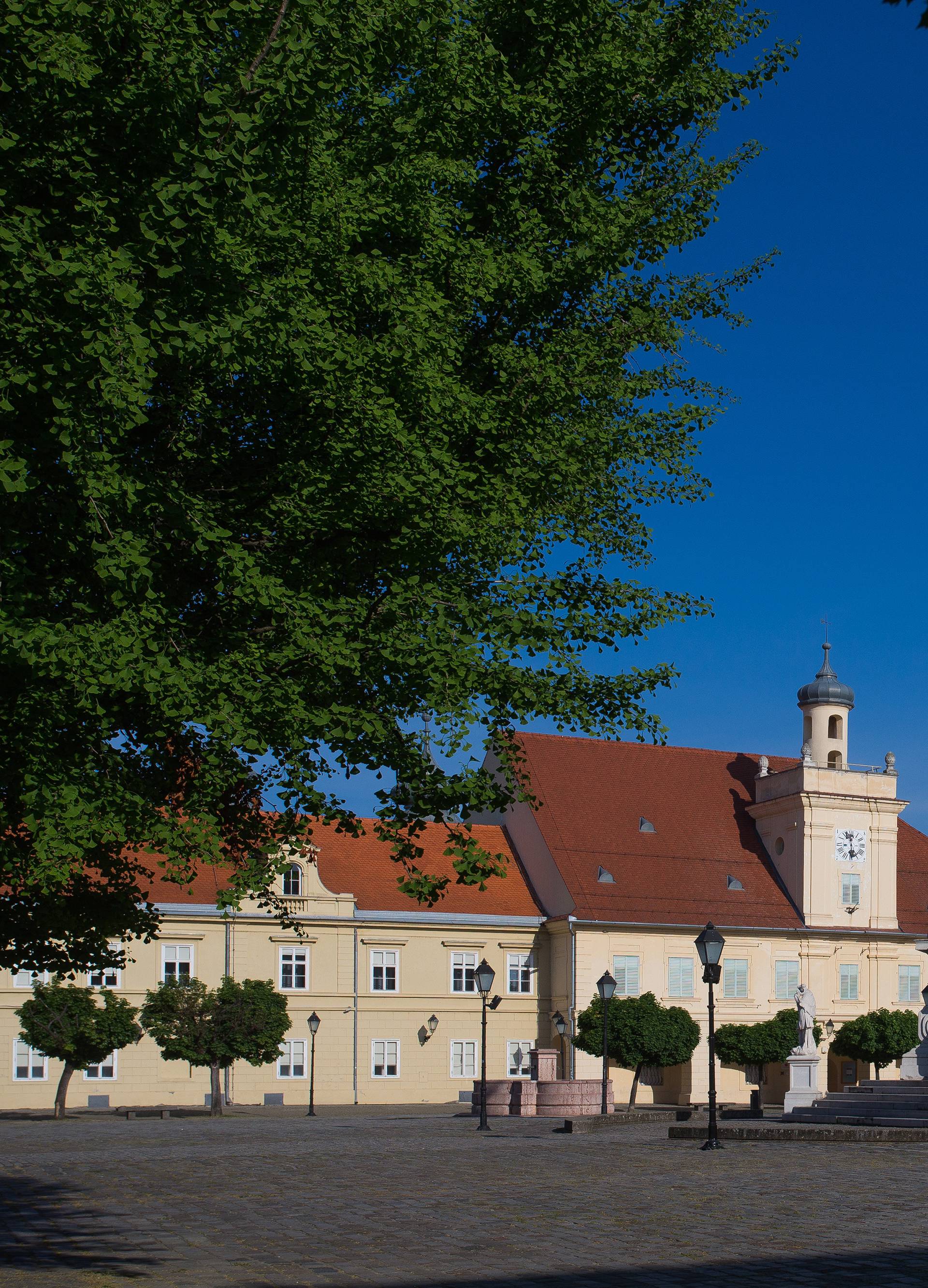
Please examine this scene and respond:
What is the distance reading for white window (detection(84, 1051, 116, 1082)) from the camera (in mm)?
43812

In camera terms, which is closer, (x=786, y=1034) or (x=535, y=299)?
(x=535, y=299)

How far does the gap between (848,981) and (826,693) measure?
11.0m

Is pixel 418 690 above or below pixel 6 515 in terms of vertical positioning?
below

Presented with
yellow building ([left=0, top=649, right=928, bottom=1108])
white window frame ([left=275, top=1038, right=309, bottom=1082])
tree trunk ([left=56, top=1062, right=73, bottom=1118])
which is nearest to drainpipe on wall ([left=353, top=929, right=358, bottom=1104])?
yellow building ([left=0, top=649, right=928, bottom=1108])

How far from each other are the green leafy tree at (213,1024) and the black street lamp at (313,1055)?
2414 mm

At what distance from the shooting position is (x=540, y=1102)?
112 feet

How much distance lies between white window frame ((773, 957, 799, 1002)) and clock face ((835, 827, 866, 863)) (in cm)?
433

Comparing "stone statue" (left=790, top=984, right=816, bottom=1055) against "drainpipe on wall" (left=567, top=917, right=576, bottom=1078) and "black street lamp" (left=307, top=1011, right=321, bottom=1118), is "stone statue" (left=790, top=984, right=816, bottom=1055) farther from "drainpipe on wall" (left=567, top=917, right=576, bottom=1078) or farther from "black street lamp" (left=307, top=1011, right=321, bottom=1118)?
"drainpipe on wall" (left=567, top=917, right=576, bottom=1078)

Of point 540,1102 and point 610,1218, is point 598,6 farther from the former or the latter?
point 540,1102

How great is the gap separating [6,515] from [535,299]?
4502mm

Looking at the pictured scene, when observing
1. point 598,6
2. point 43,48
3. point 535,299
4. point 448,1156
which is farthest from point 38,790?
point 448,1156

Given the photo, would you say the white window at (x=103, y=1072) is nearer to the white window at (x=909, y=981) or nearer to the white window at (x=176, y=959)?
the white window at (x=176, y=959)

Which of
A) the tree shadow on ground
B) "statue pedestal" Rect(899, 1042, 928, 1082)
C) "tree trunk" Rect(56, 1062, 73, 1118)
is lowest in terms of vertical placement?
"tree trunk" Rect(56, 1062, 73, 1118)

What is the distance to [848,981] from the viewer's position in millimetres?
52438
